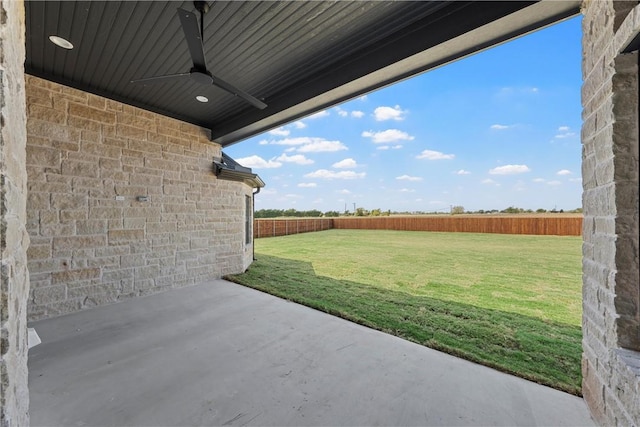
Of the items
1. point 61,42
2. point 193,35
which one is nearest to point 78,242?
point 61,42

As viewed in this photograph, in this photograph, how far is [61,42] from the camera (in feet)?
8.86

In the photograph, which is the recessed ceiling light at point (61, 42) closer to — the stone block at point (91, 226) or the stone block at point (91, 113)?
the stone block at point (91, 113)

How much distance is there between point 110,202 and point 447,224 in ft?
60.9

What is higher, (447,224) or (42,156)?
(42,156)

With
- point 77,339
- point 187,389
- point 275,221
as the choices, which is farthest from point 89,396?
point 275,221

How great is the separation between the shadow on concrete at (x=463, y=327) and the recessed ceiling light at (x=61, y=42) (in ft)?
13.4

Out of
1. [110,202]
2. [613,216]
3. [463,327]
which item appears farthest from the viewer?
[110,202]

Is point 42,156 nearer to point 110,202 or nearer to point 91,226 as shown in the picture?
point 110,202

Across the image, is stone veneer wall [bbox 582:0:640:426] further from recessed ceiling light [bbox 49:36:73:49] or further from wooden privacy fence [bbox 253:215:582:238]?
wooden privacy fence [bbox 253:215:582:238]

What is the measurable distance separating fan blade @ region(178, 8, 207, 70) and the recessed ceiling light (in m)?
1.55

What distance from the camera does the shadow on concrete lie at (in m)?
2.25

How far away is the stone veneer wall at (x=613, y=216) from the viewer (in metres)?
1.32

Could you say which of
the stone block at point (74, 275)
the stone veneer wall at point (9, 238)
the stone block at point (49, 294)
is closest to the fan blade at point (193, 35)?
the stone veneer wall at point (9, 238)

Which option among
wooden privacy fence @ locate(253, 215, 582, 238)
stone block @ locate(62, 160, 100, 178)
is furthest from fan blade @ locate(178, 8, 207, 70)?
wooden privacy fence @ locate(253, 215, 582, 238)
